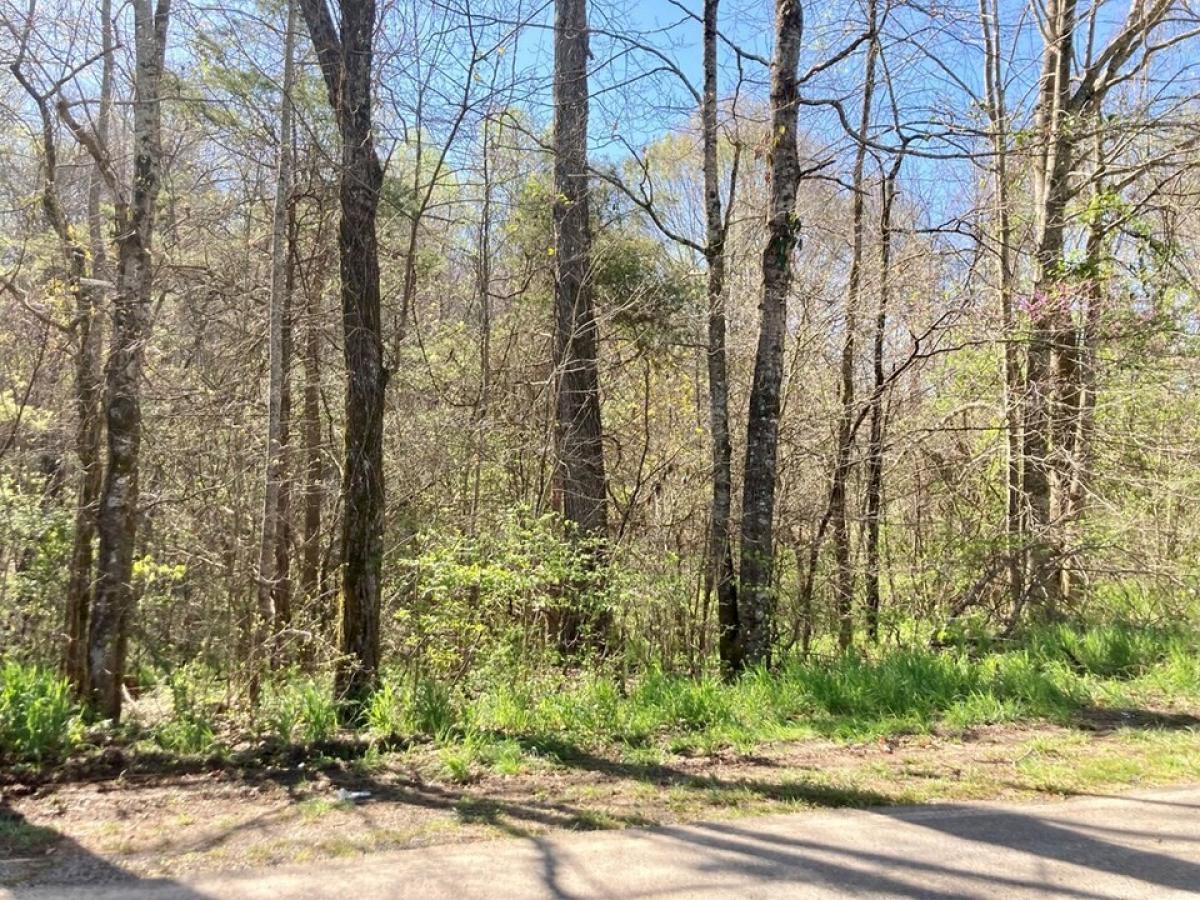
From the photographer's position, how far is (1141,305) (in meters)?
9.60

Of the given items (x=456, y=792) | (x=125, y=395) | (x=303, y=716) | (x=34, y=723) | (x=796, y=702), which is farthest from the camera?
(x=125, y=395)

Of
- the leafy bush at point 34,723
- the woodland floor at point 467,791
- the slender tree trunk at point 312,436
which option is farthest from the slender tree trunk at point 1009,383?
the leafy bush at point 34,723

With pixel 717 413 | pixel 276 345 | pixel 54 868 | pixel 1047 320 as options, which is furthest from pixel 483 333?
pixel 54 868

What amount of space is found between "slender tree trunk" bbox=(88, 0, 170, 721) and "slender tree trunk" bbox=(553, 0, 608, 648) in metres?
4.41

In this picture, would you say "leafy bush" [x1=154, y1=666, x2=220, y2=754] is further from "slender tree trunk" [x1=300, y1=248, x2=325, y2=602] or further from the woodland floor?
"slender tree trunk" [x1=300, y1=248, x2=325, y2=602]

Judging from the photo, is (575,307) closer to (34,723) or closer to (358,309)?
(358,309)

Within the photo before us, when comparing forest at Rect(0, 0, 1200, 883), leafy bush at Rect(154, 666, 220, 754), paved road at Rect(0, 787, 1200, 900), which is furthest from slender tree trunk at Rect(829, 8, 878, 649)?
leafy bush at Rect(154, 666, 220, 754)

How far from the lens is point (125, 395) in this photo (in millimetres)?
6852

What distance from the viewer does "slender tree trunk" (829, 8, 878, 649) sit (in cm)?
942

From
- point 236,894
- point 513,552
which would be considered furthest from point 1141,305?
point 236,894

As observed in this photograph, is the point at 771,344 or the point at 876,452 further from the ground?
the point at 771,344

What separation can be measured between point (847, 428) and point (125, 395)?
8238 millimetres

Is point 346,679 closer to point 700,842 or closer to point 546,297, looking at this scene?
point 700,842

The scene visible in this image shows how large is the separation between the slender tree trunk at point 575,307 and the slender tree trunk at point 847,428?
9.73 feet
